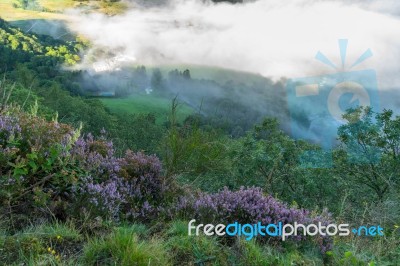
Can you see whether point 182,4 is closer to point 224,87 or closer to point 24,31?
point 224,87

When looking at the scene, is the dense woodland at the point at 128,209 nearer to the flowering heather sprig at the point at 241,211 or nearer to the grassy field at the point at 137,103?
the flowering heather sprig at the point at 241,211

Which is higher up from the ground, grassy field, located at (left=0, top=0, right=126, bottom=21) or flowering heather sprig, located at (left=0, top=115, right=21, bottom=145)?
grassy field, located at (left=0, top=0, right=126, bottom=21)

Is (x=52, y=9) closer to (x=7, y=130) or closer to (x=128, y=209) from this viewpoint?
(x=7, y=130)

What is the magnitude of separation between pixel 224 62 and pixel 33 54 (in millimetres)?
68681

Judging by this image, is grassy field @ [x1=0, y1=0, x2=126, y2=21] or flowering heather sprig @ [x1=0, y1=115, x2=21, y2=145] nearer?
flowering heather sprig @ [x1=0, y1=115, x2=21, y2=145]

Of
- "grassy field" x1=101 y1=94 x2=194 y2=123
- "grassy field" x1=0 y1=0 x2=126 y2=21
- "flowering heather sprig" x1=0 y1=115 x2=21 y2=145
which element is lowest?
"grassy field" x1=101 y1=94 x2=194 y2=123

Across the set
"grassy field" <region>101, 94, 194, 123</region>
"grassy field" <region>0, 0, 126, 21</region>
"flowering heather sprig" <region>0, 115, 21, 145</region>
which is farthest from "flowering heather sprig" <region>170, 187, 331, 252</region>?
"grassy field" <region>0, 0, 126, 21</region>

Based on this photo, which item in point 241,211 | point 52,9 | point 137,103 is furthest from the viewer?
point 52,9

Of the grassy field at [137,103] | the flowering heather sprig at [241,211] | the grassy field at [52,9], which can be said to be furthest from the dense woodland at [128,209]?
the grassy field at [52,9]

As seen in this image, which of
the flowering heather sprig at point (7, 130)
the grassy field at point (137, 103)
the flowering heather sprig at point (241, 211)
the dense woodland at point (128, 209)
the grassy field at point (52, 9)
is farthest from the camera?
the grassy field at point (52, 9)

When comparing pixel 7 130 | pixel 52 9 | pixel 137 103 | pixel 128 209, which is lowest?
pixel 137 103

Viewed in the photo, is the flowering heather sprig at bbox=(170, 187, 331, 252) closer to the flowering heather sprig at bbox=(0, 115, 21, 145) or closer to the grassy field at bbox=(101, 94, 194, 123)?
the flowering heather sprig at bbox=(0, 115, 21, 145)

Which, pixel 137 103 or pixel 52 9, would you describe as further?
pixel 52 9

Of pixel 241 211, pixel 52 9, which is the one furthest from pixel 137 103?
pixel 241 211
